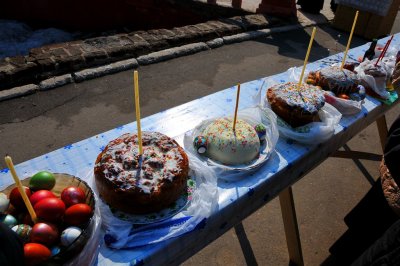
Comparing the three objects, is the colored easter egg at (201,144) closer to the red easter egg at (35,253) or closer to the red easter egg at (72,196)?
the red easter egg at (72,196)

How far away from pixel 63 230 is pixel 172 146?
1.80 ft

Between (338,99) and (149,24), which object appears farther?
(149,24)

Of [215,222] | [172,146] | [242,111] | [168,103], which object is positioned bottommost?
[168,103]

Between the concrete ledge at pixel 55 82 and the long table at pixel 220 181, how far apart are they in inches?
92.0

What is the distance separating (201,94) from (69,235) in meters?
3.15

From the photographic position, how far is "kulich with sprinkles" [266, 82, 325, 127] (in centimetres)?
170

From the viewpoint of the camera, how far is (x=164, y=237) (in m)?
1.16

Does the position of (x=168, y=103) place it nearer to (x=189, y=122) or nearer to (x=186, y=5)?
(x=189, y=122)

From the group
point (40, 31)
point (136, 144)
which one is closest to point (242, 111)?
point (136, 144)

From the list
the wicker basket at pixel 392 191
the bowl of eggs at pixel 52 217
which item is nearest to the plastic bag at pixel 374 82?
the wicker basket at pixel 392 191

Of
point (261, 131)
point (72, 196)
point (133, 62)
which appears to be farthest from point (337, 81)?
point (133, 62)

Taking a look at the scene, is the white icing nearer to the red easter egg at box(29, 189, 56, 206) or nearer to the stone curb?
the red easter egg at box(29, 189, 56, 206)

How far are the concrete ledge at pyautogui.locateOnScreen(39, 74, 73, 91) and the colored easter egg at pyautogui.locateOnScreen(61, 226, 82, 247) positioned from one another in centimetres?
309

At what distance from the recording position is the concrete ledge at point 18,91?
3.37 metres
